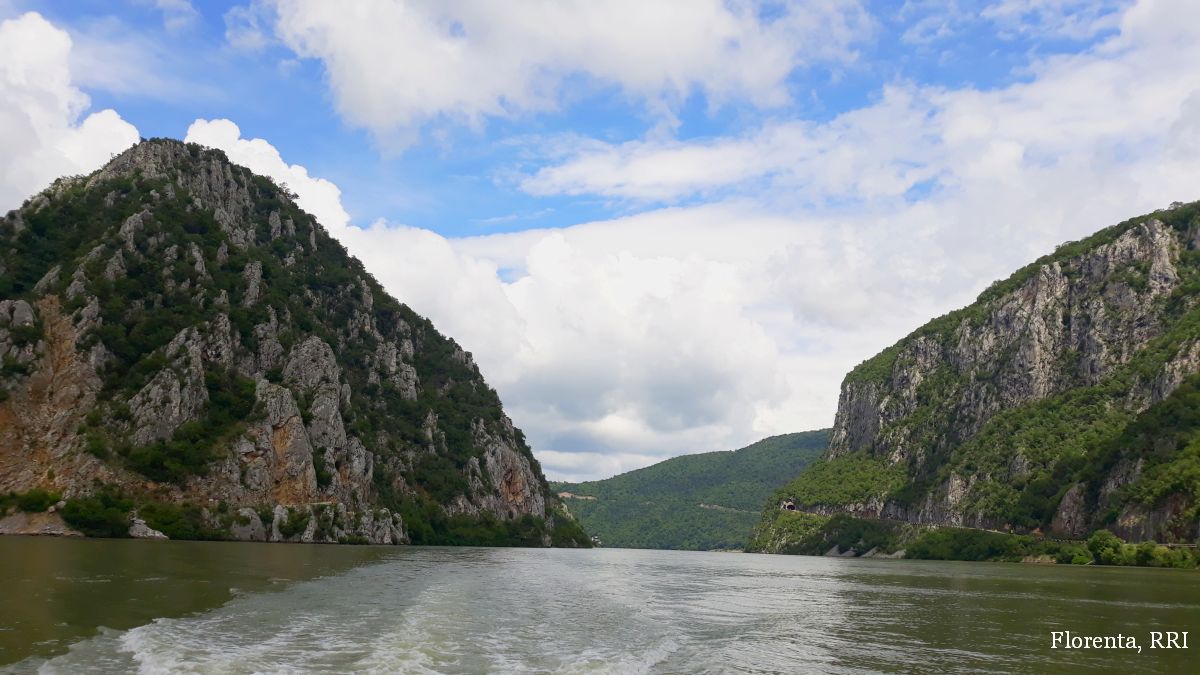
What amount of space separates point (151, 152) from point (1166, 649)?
186m

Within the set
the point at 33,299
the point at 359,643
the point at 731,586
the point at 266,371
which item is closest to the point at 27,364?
the point at 33,299

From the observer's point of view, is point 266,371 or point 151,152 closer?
point 266,371

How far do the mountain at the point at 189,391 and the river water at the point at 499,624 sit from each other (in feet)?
162

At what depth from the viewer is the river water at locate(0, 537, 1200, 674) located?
25.9 meters

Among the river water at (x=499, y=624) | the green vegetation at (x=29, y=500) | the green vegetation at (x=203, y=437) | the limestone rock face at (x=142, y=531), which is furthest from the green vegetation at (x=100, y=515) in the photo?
the river water at (x=499, y=624)

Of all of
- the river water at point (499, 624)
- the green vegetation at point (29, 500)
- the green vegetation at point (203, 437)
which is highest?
the green vegetation at point (203, 437)

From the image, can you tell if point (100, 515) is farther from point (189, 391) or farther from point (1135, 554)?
point (1135, 554)

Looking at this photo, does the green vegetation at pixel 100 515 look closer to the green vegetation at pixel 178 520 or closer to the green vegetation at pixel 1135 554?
the green vegetation at pixel 178 520

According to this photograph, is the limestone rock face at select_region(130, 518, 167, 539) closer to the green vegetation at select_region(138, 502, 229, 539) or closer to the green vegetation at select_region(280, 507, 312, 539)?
the green vegetation at select_region(138, 502, 229, 539)

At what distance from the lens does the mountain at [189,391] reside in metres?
Result: 107

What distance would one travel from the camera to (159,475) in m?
110

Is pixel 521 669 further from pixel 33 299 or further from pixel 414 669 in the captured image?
pixel 33 299

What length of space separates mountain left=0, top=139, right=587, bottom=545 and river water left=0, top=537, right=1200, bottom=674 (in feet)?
162

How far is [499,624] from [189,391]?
331 feet
